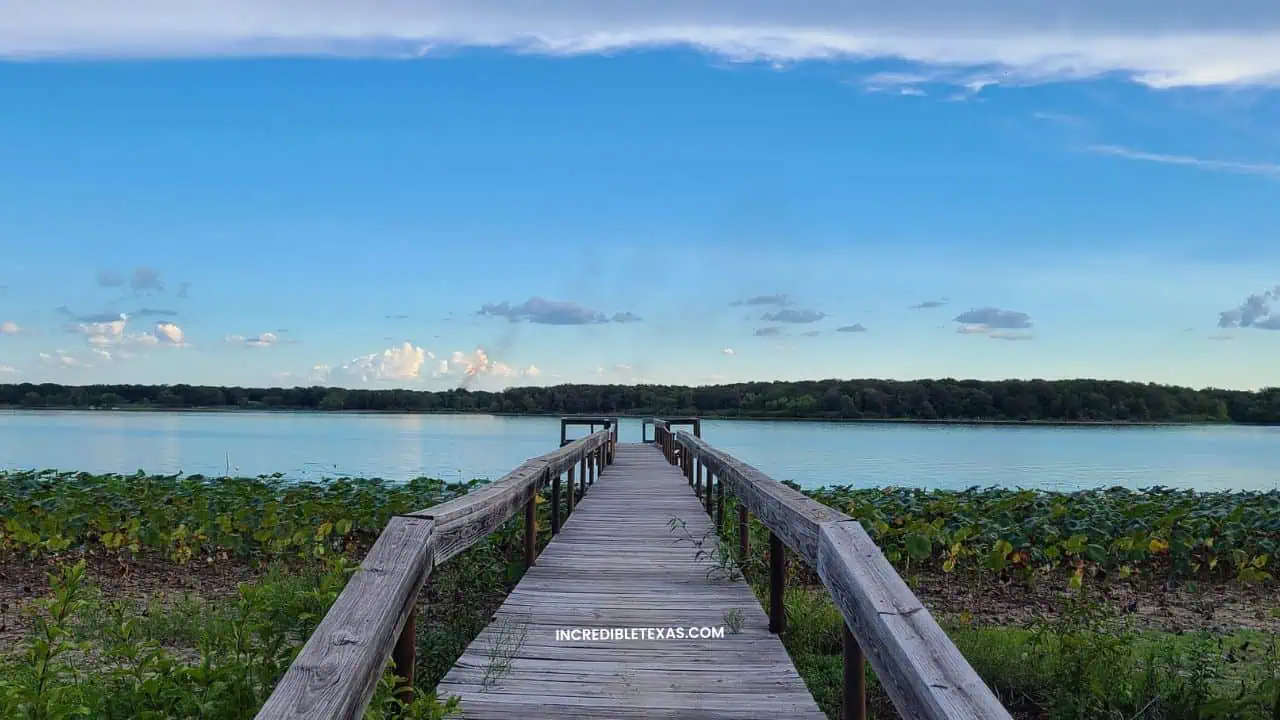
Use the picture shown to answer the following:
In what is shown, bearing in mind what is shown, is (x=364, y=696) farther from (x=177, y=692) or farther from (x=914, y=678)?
(x=914, y=678)

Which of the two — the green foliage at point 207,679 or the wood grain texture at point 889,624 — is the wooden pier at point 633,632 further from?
the green foliage at point 207,679

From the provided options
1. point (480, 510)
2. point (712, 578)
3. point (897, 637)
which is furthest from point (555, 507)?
point (897, 637)

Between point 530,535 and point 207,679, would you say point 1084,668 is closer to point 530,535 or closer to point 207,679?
point 530,535

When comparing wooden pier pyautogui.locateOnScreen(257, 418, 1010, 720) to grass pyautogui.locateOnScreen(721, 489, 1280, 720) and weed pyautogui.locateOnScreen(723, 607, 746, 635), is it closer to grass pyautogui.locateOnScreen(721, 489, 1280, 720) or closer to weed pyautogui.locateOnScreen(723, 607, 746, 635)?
weed pyautogui.locateOnScreen(723, 607, 746, 635)

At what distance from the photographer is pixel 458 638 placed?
5.03 meters

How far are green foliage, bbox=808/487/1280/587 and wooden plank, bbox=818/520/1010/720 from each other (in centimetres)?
599

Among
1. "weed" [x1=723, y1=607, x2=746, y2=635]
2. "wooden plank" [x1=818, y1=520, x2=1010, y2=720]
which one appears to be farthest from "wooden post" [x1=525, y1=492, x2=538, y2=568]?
"wooden plank" [x1=818, y1=520, x2=1010, y2=720]

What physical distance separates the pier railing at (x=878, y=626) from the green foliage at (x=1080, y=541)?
16.0 ft

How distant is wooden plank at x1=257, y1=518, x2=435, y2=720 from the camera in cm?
221

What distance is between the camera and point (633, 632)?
4754mm

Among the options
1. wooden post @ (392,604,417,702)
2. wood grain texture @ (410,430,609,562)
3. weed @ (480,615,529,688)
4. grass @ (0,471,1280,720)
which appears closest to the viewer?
grass @ (0,471,1280,720)

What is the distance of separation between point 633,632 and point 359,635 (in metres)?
2.44

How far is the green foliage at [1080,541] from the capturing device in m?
8.86

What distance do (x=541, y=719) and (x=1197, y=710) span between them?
3.39 meters
